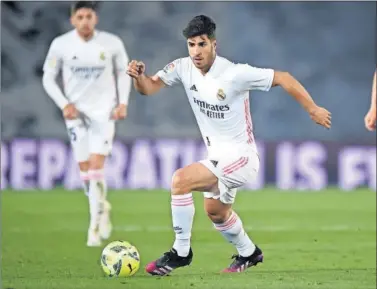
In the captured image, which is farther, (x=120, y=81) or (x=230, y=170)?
(x=120, y=81)

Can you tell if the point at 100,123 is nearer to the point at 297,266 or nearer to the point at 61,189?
the point at 297,266

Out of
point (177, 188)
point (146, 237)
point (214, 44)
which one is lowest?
point (146, 237)

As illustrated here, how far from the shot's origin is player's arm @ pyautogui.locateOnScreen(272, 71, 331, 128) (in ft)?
26.3

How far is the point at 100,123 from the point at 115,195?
5737 millimetres

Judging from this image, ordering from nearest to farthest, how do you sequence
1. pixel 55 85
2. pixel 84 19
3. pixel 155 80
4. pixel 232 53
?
pixel 155 80 → pixel 84 19 → pixel 55 85 → pixel 232 53

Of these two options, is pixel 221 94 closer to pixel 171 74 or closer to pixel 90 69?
pixel 171 74

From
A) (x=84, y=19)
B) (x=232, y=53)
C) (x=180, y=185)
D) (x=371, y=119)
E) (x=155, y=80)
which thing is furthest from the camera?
(x=232, y=53)

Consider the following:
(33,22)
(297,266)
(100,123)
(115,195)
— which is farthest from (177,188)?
(33,22)

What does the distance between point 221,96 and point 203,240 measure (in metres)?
3.63

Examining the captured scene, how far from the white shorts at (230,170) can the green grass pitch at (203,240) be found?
0.61m

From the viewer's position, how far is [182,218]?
8375 millimetres

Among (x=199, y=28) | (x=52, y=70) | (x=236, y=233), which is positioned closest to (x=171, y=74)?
(x=199, y=28)

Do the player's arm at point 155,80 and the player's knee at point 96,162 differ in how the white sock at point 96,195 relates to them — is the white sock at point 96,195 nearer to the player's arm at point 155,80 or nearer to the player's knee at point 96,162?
the player's knee at point 96,162

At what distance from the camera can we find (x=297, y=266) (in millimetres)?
9594
